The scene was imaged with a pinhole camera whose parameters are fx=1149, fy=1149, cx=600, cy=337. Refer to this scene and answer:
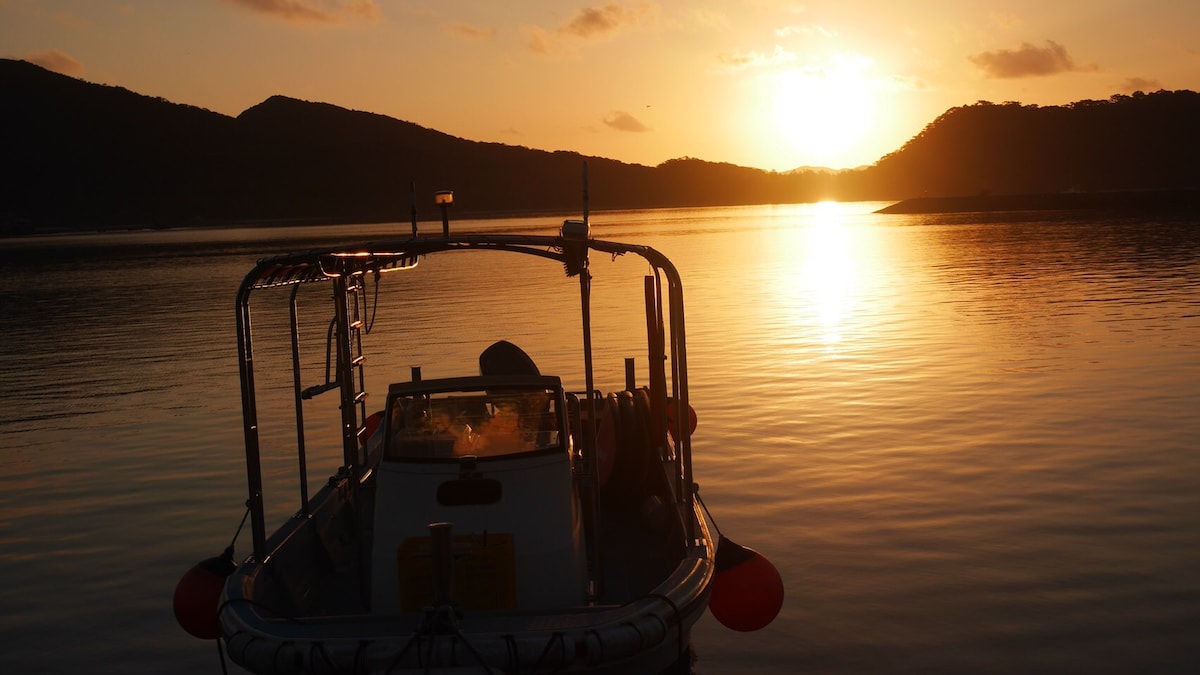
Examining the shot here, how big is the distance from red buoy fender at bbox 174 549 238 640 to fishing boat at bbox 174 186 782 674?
0.01 metres

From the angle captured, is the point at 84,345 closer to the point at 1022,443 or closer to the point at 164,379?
the point at 164,379

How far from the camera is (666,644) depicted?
7.08 metres

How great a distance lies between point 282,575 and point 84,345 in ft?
85.4

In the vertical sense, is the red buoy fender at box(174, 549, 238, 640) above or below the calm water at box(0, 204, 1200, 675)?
above

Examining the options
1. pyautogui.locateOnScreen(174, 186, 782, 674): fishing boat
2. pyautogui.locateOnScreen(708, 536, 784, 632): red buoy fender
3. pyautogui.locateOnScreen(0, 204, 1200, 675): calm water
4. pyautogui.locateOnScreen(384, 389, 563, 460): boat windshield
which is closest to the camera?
pyautogui.locateOnScreen(174, 186, 782, 674): fishing boat

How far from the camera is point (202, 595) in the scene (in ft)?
28.6

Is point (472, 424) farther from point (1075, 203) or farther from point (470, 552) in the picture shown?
point (1075, 203)

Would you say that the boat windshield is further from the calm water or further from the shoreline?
the shoreline

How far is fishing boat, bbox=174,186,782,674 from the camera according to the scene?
6504 millimetres

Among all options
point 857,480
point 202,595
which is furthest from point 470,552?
point 857,480

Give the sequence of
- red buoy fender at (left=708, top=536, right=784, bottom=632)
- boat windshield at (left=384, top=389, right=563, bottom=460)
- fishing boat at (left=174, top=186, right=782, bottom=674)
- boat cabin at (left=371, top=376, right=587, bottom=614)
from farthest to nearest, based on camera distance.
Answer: red buoy fender at (left=708, top=536, right=784, bottom=632) < boat windshield at (left=384, top=389, right=563, bottom=460) < boat cabin at (left=371, top=376, right=587, bottom=614) < fishing boat at (left=174, top=186, right=782, bottom=674)

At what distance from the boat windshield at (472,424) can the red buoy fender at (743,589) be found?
1830mm

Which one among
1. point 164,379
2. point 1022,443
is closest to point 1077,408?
point 1022,443

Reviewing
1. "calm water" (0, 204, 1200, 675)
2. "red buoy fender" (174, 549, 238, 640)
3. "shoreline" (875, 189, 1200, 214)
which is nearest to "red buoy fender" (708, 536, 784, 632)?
"calm water" (0, 204, 1200, 675)
